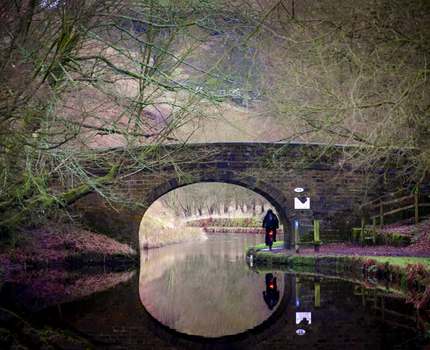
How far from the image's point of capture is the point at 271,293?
12.8 metres

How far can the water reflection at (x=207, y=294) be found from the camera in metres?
10.3

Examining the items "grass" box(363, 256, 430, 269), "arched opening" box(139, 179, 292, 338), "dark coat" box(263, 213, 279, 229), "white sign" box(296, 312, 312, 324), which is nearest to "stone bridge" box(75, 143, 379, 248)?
"arched opening" box(139, 179, 292, 338)

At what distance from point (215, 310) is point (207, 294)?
5.86 ft

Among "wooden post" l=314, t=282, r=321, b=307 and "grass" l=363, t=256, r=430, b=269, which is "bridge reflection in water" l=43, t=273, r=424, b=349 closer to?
"wooden post" l=314, t=282, r=321, b=307

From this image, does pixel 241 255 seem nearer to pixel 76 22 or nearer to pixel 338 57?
pixel 338 57

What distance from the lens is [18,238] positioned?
1769cm

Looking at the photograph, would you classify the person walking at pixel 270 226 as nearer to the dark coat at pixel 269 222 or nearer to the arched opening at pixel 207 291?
the dark coat at pixel 269 222

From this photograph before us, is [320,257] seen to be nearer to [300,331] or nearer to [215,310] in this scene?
[215,310]

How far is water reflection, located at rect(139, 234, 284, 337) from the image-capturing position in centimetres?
1029

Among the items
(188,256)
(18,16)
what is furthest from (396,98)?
(188,256)

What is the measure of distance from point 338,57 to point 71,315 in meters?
4.70

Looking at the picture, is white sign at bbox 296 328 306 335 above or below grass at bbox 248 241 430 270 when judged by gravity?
below

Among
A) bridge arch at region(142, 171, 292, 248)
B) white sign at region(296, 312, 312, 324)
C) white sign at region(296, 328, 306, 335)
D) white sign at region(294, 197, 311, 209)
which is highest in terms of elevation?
bridge arch at region(142, 171, 292, 248)

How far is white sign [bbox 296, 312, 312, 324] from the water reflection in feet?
1.43
